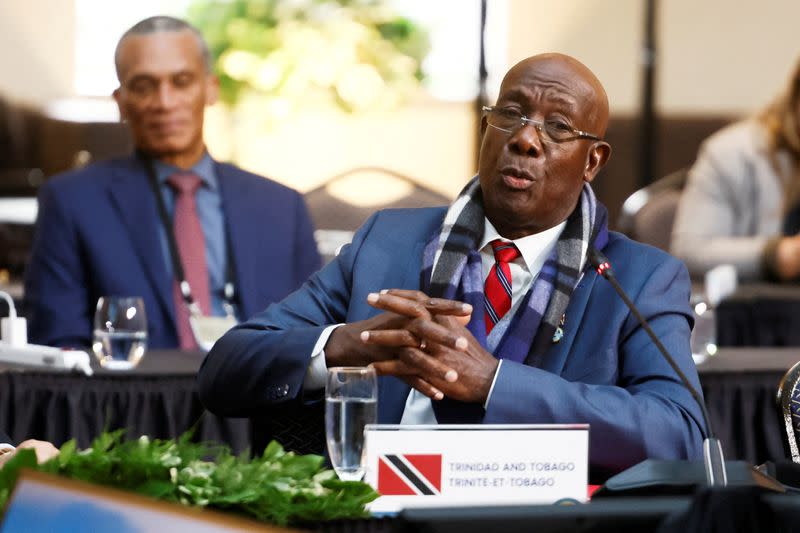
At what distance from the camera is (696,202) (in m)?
5.08

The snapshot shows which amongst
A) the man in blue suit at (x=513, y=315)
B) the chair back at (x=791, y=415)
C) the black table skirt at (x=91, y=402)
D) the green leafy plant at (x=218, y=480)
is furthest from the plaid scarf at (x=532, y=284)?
the black table skirt at (x=91, y=402)

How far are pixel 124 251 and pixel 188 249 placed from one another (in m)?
0.16

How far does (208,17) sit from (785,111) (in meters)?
3.81

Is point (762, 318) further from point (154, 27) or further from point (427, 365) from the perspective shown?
point (427, 365)

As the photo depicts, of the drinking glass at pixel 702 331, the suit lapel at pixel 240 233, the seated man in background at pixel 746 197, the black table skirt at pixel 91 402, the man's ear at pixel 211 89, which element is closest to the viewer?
the black table skirt at pixel 91 402

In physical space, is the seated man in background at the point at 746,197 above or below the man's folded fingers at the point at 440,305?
below

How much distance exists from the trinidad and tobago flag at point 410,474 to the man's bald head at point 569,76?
81cm

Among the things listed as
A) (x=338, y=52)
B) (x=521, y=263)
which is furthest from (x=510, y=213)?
(x=338, y=52)

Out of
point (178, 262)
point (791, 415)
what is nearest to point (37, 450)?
point (791, 415)

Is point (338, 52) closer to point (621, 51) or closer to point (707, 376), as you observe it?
point (621, 51)

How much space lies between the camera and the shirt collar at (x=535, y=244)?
2.32 metres

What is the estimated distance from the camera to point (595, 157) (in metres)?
2.35

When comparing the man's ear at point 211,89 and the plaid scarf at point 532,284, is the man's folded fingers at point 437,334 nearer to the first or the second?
the plaid scarf at point 532,284

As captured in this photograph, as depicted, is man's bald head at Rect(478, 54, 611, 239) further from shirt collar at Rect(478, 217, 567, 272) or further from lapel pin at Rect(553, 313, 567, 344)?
lapel pin at Rect(553, 313, 567, 344)
